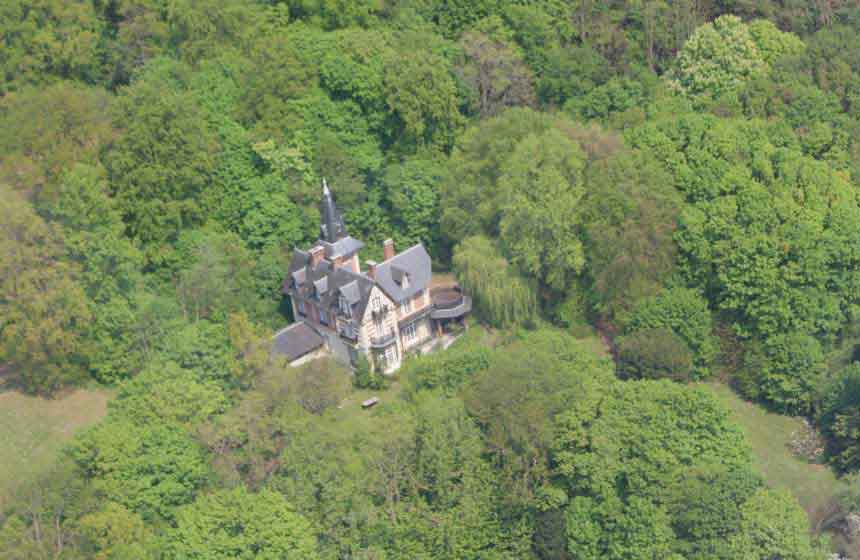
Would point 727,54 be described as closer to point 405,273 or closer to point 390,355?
point 405,273

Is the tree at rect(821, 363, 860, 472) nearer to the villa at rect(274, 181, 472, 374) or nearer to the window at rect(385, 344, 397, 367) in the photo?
the villa at rect(274, 181, 472, 374)

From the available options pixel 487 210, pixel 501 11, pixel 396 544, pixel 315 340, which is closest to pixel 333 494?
pixel 396 544

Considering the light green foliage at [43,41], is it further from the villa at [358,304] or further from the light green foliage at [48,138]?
the villa at [358,304]

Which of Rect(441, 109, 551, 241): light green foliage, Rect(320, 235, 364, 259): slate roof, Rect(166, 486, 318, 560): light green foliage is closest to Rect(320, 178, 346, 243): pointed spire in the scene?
Rect(320, 235, 364, 259): slate roof

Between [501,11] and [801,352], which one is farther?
[501,11]

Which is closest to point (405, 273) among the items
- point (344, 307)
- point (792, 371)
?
point (344, 307)

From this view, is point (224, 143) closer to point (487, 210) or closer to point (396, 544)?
point (487, 210)

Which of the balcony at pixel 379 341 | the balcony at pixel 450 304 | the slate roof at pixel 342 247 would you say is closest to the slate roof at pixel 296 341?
the balcony at pixel 379 341
